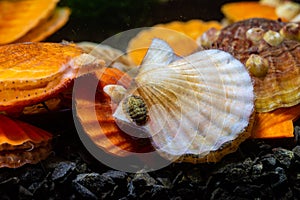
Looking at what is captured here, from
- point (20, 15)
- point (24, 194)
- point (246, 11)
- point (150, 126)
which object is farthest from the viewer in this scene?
point (246, 11)

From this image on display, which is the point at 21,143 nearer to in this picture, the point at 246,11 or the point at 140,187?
the point at 140,187

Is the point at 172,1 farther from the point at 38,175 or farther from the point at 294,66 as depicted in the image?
the point at 38,175

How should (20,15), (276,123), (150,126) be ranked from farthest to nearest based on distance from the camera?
(20,15)
(276,123)
(150,126)

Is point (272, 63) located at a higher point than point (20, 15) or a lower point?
higher

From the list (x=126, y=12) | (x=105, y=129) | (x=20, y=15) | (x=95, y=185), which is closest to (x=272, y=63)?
(x=105, y=129)

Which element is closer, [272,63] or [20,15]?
[272,63]

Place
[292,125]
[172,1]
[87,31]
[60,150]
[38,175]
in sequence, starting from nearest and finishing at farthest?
[38,175] → [60,150] → [292,125] → [87,31] → [172,1]

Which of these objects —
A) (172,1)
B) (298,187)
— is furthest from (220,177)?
(172,1)

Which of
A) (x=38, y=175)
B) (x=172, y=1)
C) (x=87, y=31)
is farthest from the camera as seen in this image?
(x=172, y=1)
